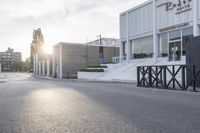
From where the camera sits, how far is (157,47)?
116 ft

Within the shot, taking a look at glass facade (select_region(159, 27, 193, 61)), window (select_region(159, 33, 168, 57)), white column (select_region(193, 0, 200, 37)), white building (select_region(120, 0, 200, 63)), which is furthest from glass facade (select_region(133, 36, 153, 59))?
white column (select_region(193, 0, 200, 37))

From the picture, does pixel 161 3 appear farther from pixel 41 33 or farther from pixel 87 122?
pixel 41 33

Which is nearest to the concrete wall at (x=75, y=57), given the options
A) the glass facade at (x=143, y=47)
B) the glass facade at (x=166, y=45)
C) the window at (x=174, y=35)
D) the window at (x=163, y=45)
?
the glass facade at (x=166, y=45)

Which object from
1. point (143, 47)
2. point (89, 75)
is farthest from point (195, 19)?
point (89, 75)

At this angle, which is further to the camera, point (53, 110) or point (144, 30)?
point (144, 30)

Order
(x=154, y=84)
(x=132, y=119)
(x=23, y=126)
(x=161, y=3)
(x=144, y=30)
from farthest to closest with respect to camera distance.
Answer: (x=144, y=30), (x=161, y=3), (x=154, y=84), (x=132, y=119), (x=23, y=126)

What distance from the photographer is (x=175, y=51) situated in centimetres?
3250

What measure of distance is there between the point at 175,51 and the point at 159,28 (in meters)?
3.71

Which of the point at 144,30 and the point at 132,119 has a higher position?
the point at 144,30

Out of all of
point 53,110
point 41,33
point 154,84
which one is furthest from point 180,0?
point 41,33

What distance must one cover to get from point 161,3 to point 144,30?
438cm

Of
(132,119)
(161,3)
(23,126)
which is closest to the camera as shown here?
(23,126)

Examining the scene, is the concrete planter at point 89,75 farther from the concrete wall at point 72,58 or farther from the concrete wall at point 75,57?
the concrete wall at point 72,58

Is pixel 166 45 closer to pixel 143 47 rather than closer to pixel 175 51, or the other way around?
pixel 175 51
